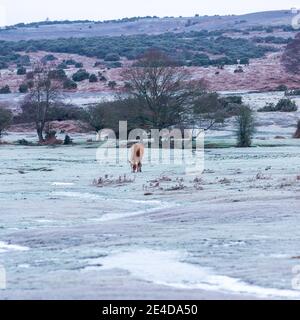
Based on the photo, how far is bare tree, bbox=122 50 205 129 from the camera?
156 ft

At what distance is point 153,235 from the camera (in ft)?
51.9

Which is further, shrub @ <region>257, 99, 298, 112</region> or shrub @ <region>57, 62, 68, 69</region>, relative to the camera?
shrub @ <region>57, 62, 68, 69</region>

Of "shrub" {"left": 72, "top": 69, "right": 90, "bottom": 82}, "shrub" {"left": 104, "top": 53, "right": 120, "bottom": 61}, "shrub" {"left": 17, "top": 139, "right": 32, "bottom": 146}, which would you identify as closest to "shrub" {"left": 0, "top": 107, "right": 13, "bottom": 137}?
"shrub" {"left": 17, "top": 139, "right": 32, "bottom": 146}

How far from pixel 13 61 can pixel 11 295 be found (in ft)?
317

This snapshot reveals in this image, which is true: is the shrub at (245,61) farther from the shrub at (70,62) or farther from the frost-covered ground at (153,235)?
the frost-covered ground at (153,235)

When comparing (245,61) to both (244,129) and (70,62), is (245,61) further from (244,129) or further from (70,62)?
(244,129)

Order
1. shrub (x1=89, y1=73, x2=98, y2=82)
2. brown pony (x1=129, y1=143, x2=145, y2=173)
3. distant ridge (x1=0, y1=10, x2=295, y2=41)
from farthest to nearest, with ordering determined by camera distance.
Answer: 1. distant ridge (x1=0, y1=10, x2=295, y2=41)
2. shrub (x1=89, y1=73, x2=98, y2=82)
3. brown pony (x1=129, y1=143, x2=145, y2=173)

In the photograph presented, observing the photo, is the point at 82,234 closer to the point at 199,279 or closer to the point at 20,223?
the point at 20,223

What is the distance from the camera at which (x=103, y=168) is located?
33.7m

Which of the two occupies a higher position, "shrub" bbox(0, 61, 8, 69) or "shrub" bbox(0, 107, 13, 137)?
"shrub" bbox(0, 107, 13, 137)

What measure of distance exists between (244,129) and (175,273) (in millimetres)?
33060

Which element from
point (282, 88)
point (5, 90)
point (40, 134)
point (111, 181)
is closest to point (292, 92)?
point (282, 88)

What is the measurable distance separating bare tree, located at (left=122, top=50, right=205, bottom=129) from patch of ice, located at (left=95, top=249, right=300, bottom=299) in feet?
110

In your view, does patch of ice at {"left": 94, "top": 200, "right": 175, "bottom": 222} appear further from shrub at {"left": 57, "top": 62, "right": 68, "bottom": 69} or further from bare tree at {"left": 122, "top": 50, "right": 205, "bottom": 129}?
shrub at {"left": 57, "top": 62, "right": 68, "bottom": 69}
